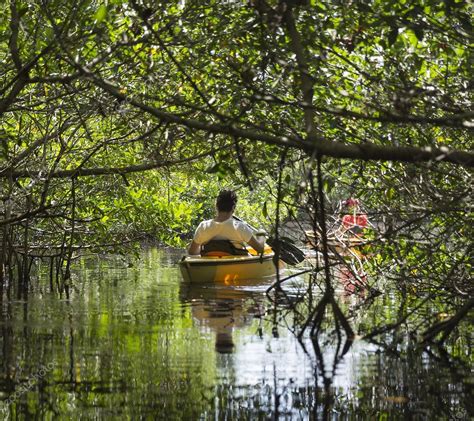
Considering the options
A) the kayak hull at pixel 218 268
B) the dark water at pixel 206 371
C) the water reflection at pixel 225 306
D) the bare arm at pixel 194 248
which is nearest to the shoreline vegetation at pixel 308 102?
the dark water at pixel 206 371

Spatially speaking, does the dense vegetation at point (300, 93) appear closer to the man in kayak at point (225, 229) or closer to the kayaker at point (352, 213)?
the kayaker at point (352, 213)

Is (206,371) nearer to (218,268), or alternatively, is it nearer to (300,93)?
(300,93)

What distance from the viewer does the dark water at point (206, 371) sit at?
536 cm

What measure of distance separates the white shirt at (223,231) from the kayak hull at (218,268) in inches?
10.6

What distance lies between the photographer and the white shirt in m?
13.0

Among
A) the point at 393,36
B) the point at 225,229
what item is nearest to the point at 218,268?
the point at 225,229

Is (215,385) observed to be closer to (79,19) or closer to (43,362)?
(43,362)

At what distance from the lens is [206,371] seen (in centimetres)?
638

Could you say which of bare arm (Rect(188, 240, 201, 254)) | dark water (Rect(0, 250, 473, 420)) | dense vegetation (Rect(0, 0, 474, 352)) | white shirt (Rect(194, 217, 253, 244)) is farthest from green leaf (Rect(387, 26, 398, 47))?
bare arm (Rect(188, 240, 201, 254))

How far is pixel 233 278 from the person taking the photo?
42.3 feet

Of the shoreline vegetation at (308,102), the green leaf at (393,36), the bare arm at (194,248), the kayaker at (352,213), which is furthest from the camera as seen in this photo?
the bare arm at (194,248)

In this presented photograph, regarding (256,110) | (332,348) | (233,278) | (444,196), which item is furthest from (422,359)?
(233,278)

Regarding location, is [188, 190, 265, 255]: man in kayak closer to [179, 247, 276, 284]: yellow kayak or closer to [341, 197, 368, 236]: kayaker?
[179, 247, 276, 284]: yellow kayak

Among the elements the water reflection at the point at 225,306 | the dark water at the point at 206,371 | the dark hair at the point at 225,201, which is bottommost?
the dark water at the point at 206,371
